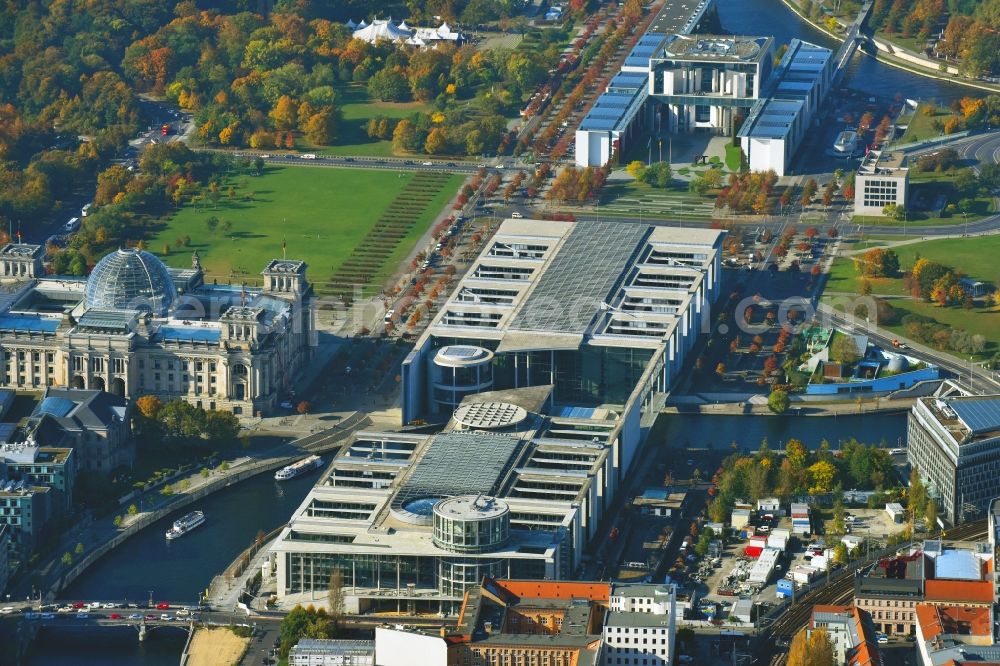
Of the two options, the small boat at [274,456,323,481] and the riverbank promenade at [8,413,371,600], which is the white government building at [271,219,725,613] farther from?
the riverbank promenade at [8,413,371,600]

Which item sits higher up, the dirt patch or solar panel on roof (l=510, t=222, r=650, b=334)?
solar panel on roof (l=510, t=222, r=650, b=334)

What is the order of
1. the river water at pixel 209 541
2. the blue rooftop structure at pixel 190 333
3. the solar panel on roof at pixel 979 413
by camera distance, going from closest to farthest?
the river water at pixel 209 541
the solar panel on roof at pixel 979 413
the blue rooftop structure at pixel 190 333

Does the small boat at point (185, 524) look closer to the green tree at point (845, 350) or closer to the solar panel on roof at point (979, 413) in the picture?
the solar panel on roof at point (979, 413)

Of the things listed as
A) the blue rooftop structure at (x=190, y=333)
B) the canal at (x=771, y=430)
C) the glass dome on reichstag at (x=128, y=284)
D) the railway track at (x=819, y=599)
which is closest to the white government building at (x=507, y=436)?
the canal at (x=771, y=430)

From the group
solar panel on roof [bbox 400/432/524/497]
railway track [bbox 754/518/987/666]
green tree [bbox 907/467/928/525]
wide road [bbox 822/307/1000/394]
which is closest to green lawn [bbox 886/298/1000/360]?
wide road [bbox 822/307/1000/394]

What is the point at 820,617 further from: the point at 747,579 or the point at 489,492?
the point at 489,492
